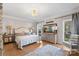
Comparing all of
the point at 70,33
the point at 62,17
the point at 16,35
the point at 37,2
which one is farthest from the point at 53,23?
the point at 16,35

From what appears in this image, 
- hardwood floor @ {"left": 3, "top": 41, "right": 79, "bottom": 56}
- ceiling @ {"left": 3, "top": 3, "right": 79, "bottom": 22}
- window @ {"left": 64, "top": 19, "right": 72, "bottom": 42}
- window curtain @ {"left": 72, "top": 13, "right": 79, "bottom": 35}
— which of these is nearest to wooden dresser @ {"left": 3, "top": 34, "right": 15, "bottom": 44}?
hardwood floor @ {"left": 3, "top": 41, "right": 79, "bottom": 56}

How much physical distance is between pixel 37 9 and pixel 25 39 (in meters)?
0.66

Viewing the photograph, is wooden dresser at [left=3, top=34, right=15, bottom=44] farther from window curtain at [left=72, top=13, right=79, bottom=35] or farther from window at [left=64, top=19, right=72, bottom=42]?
window curtain at [left=72, top=13, right=79, bottom=35]

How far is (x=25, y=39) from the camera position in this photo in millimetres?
1911

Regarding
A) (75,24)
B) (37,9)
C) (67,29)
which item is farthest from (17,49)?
(75,24)

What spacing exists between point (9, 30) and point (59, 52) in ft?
3.61

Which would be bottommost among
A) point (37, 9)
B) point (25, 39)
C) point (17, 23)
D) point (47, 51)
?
point (47, 51)

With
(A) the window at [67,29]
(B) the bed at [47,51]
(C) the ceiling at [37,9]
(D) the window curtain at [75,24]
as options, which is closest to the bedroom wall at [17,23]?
(C) the ceiling at [37,9]

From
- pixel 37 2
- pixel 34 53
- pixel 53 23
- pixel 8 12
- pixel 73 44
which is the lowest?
pixel 34 53

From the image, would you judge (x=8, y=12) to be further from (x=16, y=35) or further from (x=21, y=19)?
(x=16, y=35)

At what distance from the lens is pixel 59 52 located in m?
1.91

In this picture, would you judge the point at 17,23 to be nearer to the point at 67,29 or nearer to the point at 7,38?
the point at 7,38

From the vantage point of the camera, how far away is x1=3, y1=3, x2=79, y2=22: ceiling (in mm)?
1822

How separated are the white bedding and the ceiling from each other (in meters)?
0.36
